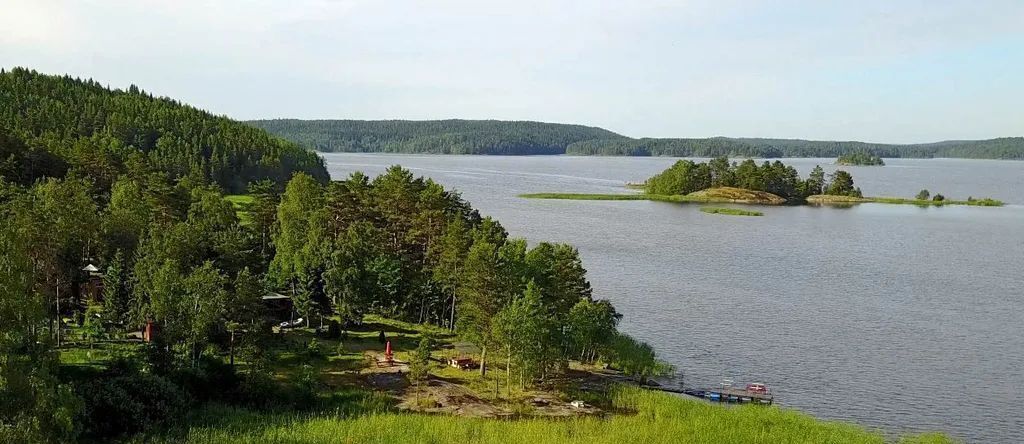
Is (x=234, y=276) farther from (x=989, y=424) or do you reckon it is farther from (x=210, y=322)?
(x=989, y=424)

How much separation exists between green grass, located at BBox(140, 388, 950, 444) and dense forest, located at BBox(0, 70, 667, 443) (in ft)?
7.33

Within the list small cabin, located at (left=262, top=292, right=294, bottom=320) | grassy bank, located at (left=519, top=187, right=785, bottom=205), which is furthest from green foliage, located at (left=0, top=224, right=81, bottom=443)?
grassy bank, located at (left=519, top=187, right=785, bottom=205)

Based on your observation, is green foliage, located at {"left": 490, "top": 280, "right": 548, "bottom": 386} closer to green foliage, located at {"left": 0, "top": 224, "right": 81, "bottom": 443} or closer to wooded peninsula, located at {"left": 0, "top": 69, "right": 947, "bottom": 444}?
wooded peninsula, located at {"left": 0, "top": 69, "right": 947, "bottom": 444}

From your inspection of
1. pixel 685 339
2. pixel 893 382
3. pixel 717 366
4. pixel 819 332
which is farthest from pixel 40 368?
pixel 819 332

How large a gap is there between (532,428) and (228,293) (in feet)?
51.6

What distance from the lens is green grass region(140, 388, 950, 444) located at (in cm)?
3083

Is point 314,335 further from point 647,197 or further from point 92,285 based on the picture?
point 647,197

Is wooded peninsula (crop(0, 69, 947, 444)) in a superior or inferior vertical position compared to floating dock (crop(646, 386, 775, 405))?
superior

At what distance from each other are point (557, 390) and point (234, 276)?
20193 mm

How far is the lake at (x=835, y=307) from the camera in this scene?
44219mm

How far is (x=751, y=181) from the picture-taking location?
186 m

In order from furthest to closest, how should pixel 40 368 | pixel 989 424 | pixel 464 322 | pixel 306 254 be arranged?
pixel 306 254, pixel 464 322, pixel 989 424, pixel 40 368

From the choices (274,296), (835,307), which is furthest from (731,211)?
(274,296)

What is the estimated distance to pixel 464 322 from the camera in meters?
43.1
